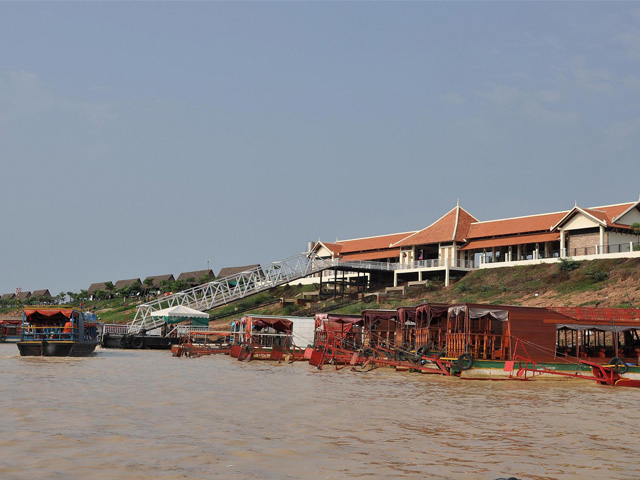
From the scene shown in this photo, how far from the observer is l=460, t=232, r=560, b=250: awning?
6034 centimetres

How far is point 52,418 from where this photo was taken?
13.6 m

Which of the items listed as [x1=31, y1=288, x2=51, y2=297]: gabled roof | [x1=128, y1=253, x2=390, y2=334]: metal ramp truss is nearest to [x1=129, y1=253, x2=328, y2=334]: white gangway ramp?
[x1=128, y1=253, x2=390, y2=334]: metal ramp truss

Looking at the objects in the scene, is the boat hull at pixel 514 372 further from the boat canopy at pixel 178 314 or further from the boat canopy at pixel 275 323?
the boat canopy at pixel 178 314

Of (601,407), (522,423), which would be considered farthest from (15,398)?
(601,407)

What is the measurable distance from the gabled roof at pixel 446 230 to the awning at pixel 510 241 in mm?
1388

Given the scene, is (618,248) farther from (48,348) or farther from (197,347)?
(48,348)

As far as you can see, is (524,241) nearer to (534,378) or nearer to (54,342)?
(534,378)

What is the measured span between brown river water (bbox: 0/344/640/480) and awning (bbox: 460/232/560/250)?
38.4 m

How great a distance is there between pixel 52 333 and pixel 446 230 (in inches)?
1641

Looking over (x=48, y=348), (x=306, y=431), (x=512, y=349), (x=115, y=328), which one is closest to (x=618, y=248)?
(x=512, y=349)

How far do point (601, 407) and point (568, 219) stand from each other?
43060mm

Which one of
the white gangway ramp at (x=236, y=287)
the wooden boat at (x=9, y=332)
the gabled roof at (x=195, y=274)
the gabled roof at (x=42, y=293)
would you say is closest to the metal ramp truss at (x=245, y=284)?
the white gangway ramp at (x=236, y=287)

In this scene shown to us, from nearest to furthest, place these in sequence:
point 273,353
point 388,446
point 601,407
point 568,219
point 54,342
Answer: point 388,446
point 601,407
point 54,342
point 273,353
point 568,219

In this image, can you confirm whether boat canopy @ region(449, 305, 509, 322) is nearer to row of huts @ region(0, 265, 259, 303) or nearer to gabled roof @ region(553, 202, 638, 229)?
gabled roof @ region(553, 202, 638, 229)
